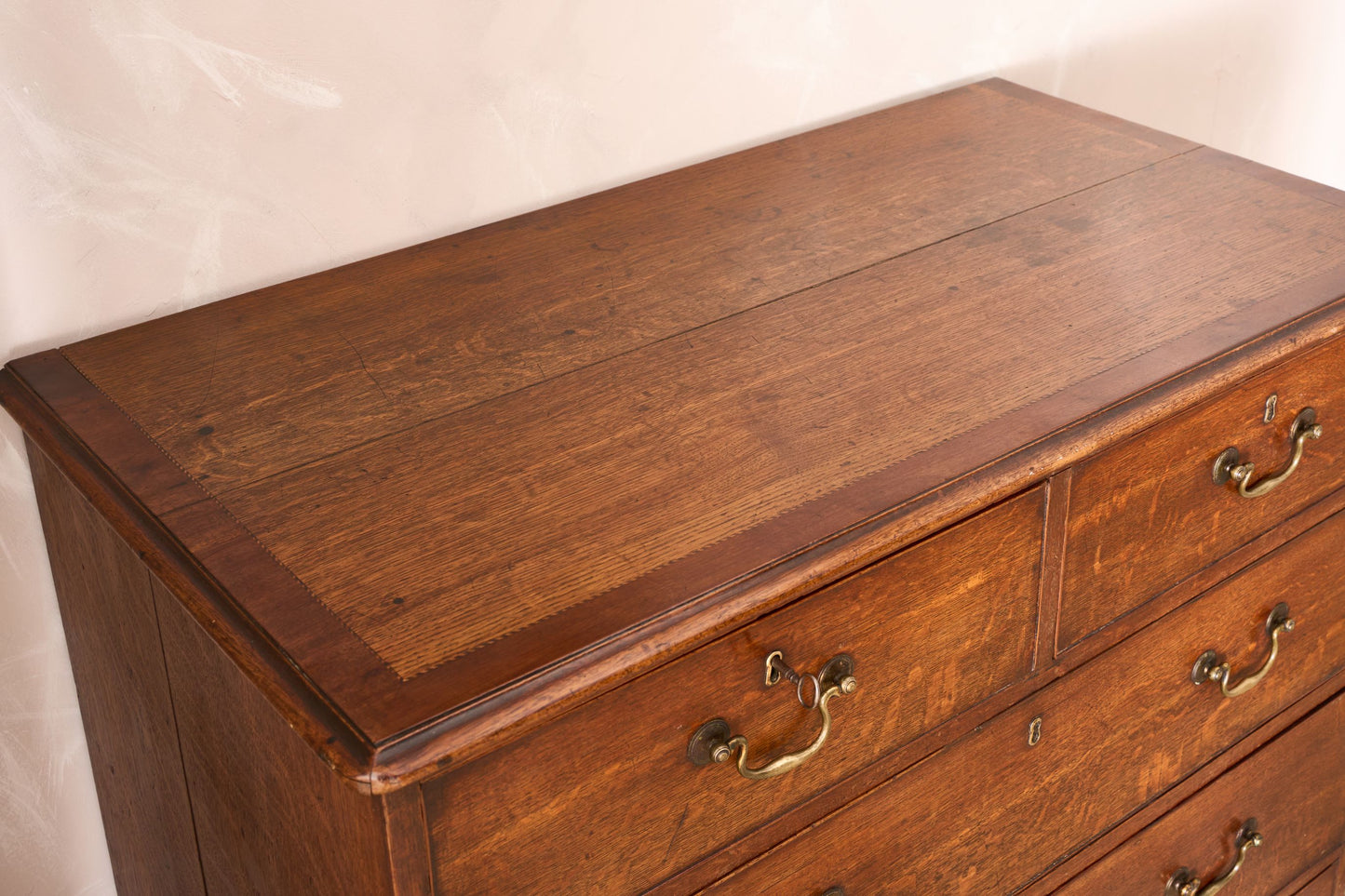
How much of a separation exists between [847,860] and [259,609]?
1.70 ft

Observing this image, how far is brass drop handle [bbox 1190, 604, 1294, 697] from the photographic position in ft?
4.30

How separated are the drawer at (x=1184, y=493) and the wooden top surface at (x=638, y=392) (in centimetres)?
6

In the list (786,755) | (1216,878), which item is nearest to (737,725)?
(786,755)

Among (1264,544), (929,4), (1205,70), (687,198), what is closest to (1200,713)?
(1264,544)

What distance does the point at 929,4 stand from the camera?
1673mm

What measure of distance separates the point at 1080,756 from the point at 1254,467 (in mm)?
308

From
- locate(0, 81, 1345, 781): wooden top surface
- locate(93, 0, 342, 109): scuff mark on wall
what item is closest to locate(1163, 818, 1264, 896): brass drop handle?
locate(0, 81, 1345, 781): wooden top surface

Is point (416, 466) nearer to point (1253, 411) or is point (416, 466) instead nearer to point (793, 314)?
point (793, 314)

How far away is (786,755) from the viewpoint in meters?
0.96

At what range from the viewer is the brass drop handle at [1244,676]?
1.31 m

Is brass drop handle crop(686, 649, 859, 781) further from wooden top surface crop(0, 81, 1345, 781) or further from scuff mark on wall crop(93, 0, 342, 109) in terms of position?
scuff mark on wall crop(93, 0, 342, 109)

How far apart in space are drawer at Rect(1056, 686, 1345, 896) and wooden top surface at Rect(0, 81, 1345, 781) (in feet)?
1.74

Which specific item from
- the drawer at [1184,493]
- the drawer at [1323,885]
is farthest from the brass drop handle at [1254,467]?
the drawer at [1323,885]

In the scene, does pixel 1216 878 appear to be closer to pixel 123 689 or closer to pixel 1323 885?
pixel 1323 885
